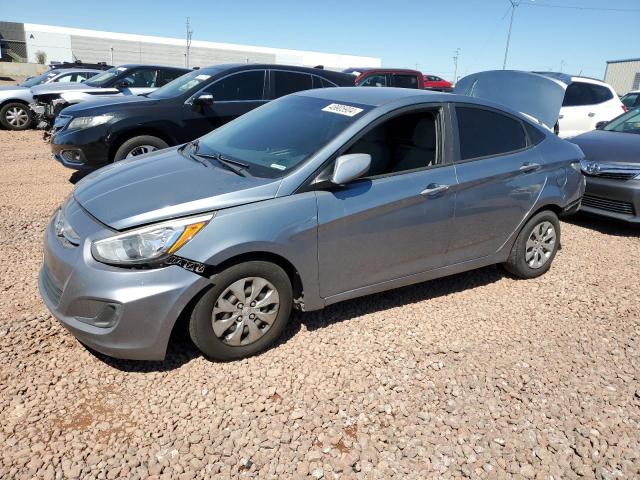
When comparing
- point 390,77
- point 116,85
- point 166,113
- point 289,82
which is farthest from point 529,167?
point 390,77

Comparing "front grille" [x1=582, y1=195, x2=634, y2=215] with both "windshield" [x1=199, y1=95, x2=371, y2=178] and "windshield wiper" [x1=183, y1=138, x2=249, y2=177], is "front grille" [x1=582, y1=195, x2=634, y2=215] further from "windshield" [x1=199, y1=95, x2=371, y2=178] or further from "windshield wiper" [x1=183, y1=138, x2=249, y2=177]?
"windshield wiper" [x1=183, y1=138, x2=249, y2=177]

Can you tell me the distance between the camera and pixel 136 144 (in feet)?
22.3

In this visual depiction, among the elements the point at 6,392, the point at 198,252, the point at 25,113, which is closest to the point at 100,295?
the point at 198,252

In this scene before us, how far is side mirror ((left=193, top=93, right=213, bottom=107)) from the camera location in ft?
22.6

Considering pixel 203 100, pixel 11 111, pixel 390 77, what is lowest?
pixel 11 111

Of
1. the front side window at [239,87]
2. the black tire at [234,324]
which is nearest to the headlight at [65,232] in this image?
the black tire at [234,324]

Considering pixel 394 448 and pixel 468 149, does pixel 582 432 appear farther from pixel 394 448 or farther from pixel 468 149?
pixel 468 149

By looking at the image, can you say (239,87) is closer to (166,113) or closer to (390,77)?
(166,113)

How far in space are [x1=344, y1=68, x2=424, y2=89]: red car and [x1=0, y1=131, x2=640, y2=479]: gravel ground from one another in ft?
33.0

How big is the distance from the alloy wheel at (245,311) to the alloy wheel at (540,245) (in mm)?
2633

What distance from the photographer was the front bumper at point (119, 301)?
8.89 ft

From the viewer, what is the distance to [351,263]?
3406mm

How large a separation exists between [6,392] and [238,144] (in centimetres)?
221

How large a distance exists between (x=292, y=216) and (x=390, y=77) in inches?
454
